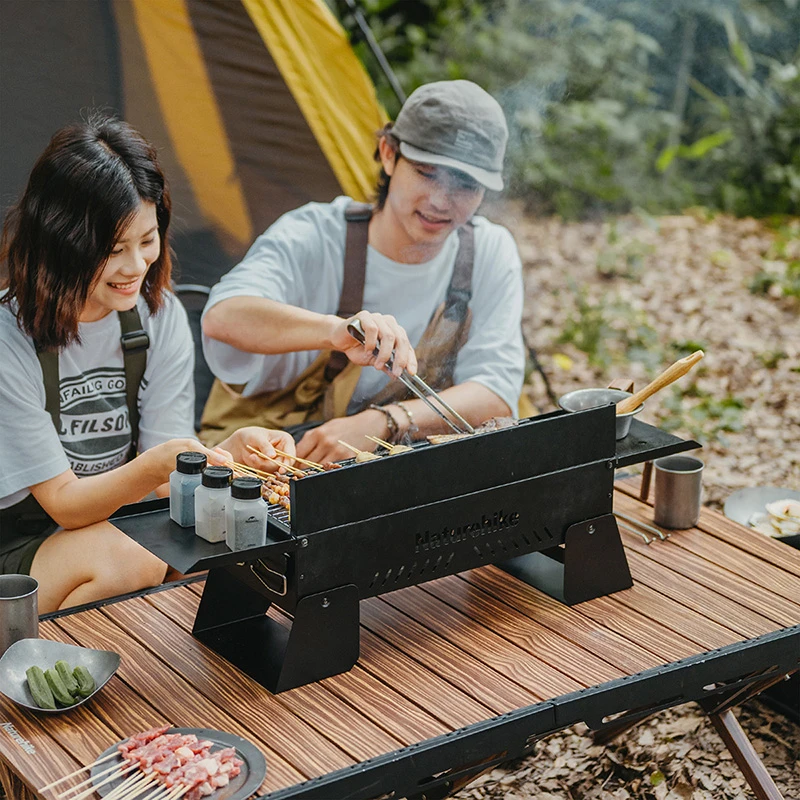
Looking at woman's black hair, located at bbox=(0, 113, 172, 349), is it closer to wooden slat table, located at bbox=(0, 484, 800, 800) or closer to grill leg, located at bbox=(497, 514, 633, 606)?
wooden slat table, located at bbox=(0, 484, 800, 800)

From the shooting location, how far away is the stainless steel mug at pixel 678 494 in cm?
294

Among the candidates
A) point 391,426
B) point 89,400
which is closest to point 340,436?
point 391,426

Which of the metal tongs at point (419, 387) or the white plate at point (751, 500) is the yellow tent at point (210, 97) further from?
the white plate at point (751, 500)

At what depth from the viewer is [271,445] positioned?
2.57 m

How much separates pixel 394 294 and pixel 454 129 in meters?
0.54

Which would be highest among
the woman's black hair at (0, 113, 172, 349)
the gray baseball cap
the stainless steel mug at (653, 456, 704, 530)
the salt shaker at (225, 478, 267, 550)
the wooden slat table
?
the gray baseball cap

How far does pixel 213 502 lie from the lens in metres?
2.11

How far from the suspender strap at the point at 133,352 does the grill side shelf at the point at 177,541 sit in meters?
0.64

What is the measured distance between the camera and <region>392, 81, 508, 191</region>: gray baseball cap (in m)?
3.14

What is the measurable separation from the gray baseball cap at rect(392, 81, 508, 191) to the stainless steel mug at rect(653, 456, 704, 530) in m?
0.99

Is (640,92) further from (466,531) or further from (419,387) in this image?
(466,531)

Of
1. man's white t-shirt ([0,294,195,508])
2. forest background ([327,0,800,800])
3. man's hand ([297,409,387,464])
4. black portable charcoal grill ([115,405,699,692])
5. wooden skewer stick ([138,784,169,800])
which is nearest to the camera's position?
wooden skewer stick ([138,784,169,800])

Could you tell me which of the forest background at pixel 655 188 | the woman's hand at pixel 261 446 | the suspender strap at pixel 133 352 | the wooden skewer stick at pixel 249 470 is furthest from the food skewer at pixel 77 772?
the forest background at pixel 655 188

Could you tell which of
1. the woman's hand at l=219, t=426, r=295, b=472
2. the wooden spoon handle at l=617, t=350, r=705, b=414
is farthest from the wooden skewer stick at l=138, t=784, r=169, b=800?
the wooden spoon handle at l=617, t=350, r=705, b=414
